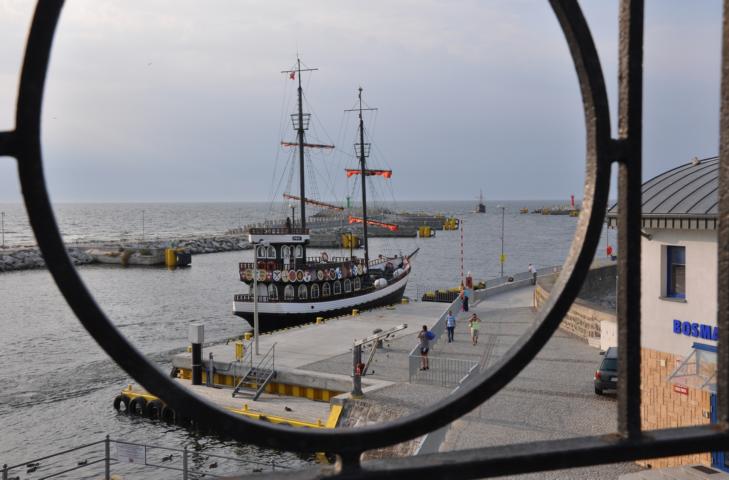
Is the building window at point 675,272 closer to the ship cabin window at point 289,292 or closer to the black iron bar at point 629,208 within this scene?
the black iron bar at point 629,208

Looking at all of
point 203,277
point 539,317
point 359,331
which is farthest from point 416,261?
point 539,317

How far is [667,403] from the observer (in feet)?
39.0

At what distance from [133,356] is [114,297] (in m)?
53.9

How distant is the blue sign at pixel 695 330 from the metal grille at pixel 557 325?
389 inches

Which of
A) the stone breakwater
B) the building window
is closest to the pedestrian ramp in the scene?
the building window

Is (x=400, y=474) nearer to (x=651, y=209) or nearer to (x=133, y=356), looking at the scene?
(x=133, y=356)

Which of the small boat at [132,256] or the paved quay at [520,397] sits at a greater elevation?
the small boat at [132,256]

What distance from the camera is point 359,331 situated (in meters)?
26.4

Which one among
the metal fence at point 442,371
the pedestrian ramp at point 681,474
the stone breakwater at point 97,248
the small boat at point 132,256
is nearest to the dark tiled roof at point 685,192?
the pedestrian ramp at point 681,474

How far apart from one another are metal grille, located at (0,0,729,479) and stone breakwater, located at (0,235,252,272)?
200 ft

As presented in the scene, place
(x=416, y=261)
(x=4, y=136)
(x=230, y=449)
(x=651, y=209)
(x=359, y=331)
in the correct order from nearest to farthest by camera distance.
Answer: (x=4, y=136) < (x=651, y=209) < (x=230, y=449) < (x=359, y=331) < (x=416, y=261)

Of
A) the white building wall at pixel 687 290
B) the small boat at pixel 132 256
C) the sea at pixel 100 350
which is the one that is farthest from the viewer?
the small boat at pixel 132 256

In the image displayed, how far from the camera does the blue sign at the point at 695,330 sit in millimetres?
10877

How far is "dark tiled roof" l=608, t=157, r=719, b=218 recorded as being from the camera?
35.6 feet
